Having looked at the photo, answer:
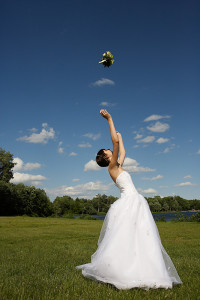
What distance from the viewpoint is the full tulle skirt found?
16.4 ft

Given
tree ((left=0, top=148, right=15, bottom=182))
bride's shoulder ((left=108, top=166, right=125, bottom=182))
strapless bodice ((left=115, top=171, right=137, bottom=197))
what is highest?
tree ((left=0, top=148, right=15, bottom=182))

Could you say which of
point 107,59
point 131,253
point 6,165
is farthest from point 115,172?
point 6,165

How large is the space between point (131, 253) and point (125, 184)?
4.64 feet

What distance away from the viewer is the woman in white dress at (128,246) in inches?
198

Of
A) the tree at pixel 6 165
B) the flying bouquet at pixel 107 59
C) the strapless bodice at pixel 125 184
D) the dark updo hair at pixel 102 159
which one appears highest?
the tree at pixel 6 165

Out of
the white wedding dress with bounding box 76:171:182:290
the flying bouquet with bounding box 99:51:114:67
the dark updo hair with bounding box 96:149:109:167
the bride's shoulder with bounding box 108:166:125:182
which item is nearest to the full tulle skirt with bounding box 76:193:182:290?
the white wedding dress with bounding box 76:171:182:290

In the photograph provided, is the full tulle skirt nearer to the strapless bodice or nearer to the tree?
the strapless bodice

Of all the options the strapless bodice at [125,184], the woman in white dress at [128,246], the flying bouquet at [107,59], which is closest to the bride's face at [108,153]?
the woman in white dress at [128,246]

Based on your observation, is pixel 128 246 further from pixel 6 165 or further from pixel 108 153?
pixel 6 165

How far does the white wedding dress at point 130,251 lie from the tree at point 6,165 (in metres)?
75.1

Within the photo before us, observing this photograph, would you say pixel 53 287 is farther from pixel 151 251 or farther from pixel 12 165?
pixel 12 165

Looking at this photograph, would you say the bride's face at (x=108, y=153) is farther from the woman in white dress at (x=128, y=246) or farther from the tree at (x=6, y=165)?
the tree at (x=6, y=165)

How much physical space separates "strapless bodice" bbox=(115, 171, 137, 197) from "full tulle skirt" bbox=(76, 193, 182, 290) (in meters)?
0.10

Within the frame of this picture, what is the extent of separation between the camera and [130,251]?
17.3ft
